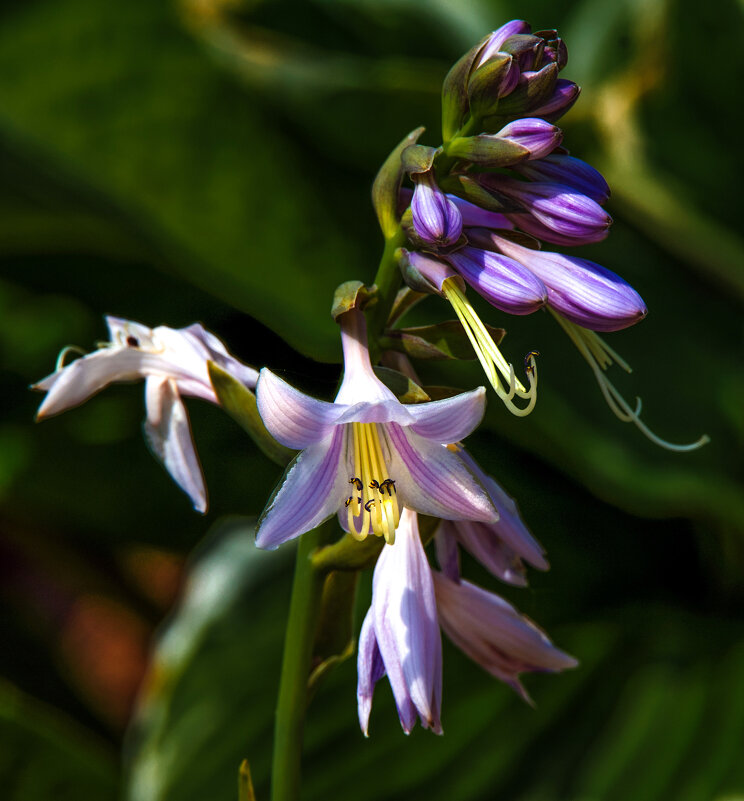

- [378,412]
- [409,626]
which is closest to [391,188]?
[378,412]

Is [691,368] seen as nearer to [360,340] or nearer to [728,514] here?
[728,514]

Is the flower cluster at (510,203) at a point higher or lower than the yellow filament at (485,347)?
higher

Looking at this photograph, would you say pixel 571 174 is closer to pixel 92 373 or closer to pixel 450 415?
pixel 450 415

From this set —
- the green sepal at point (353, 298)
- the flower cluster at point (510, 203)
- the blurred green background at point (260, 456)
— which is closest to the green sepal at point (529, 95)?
the flower cluster at point (510, 203)

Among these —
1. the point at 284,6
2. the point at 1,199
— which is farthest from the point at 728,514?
the point at 284,6

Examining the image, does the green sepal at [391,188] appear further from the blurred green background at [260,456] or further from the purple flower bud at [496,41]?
the blurred green background at [260,456]

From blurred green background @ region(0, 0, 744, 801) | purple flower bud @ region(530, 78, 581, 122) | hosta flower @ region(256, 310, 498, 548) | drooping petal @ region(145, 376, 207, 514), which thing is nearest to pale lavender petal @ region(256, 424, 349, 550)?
hosta flower @ region(256, 310, 498, 548)

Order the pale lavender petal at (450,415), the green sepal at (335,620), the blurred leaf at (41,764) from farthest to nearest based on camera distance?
1. the blurred leaf at (41,764)
2. the green sepal at (335,620)
3. the pale lavender petal at (450,415)
